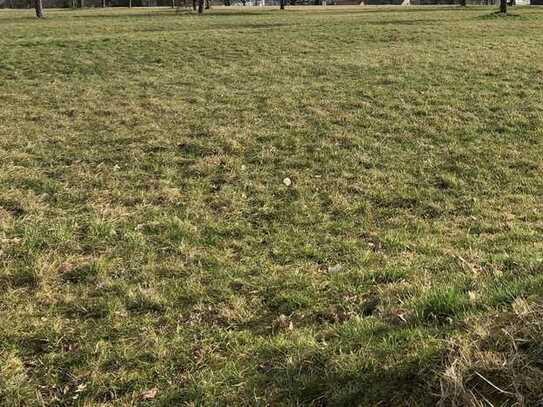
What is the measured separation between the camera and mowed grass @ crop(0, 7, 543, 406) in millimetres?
3604

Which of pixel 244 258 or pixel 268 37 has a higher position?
pixel 268 37

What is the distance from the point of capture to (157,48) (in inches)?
743

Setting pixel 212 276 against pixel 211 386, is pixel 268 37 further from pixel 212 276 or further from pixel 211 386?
pixel 211 386

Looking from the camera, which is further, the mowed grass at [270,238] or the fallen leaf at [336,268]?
the fallen leaf at [336,268]

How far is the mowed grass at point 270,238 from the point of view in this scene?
11.8ft

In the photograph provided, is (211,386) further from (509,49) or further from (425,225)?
(509,49)

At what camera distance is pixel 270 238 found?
236 inches

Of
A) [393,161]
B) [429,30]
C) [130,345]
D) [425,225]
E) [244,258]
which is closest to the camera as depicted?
[130,345]

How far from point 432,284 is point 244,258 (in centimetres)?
166

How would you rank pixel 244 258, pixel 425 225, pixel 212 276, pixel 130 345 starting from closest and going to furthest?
1. pixel 130 345
2. pixel 212 276
3. pixel 244 258
4. pixel 425 225

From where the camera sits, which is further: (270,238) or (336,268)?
(270,238)

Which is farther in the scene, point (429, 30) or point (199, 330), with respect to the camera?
point (429, 30)

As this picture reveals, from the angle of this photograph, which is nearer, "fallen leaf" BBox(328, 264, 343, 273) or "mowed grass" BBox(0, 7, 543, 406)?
"mowed grass" BBox(0, 7, 543, 406)

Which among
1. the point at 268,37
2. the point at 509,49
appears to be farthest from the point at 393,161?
the point at 268,37
